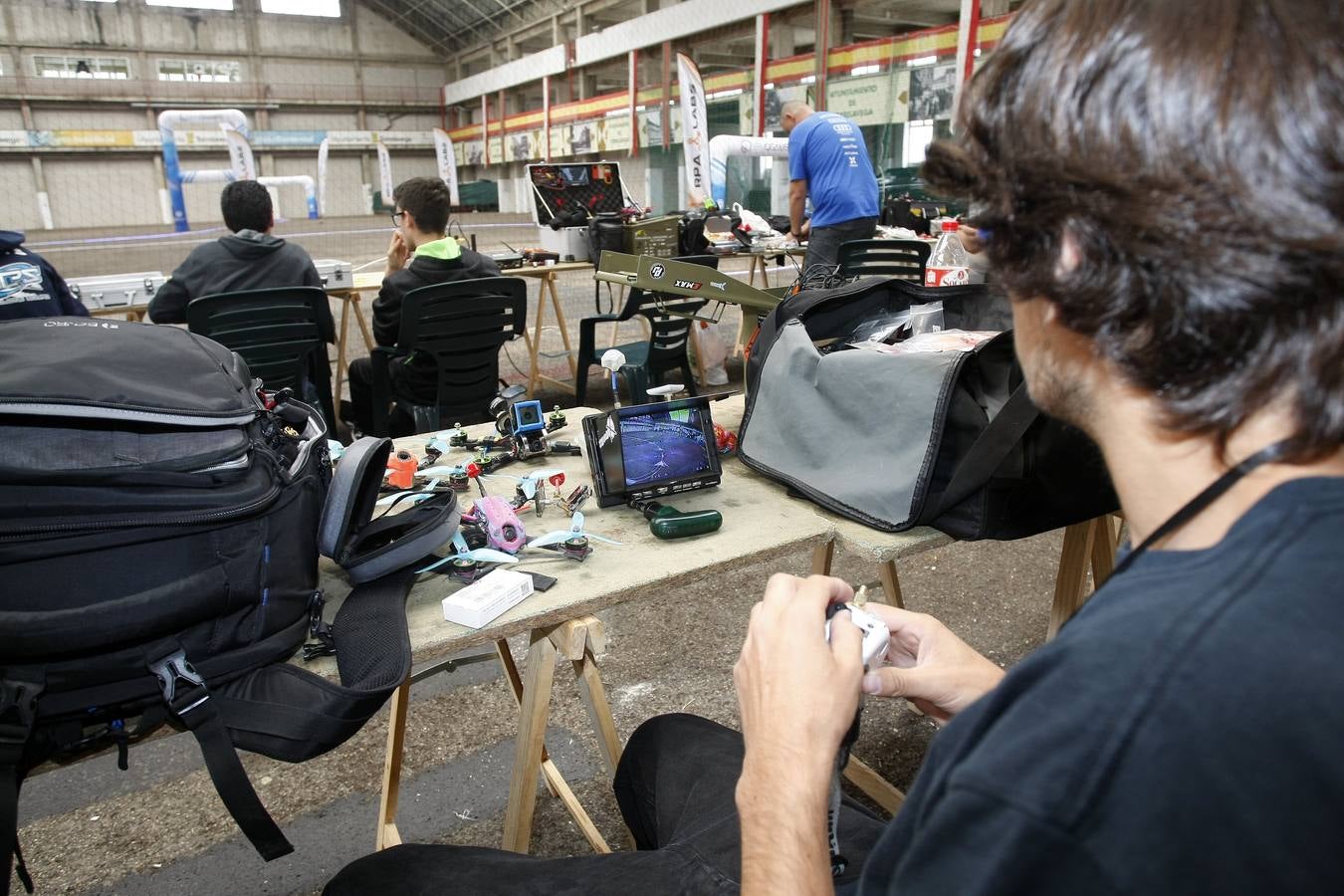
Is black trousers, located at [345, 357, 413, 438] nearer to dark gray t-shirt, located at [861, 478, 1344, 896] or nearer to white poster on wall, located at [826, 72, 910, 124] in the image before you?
dark gray t-shirt, located at [861, 478, 1344, 896]

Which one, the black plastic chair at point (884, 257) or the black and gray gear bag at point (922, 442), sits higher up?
the black plastic chair at point (884, 257)

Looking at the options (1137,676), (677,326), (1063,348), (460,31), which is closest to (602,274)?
(1063,348)

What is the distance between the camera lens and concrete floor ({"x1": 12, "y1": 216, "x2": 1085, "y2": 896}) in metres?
1.82

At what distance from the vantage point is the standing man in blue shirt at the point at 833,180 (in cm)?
550

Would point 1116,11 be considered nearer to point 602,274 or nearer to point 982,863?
point 982,863

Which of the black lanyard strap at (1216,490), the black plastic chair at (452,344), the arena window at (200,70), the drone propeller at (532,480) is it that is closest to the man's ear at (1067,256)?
the black lanyard strap at (1216,490)

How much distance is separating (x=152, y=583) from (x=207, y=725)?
179mm

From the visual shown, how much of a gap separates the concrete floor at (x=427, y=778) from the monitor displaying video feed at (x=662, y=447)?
351 mm

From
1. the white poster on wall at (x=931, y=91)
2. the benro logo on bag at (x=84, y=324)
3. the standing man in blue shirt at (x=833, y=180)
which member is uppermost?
the white poster on wall at (x=931, y=91)

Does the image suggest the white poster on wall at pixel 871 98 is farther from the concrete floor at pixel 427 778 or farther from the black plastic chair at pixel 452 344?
the concrete floor at pixel 427 778

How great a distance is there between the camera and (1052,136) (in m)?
0.56

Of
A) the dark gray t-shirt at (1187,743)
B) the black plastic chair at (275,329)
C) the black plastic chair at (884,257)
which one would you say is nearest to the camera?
the dark gray t-shirt at (1187,743)

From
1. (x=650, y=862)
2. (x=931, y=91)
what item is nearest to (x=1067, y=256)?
(x=650, y=862)

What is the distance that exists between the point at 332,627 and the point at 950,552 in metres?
2.65
